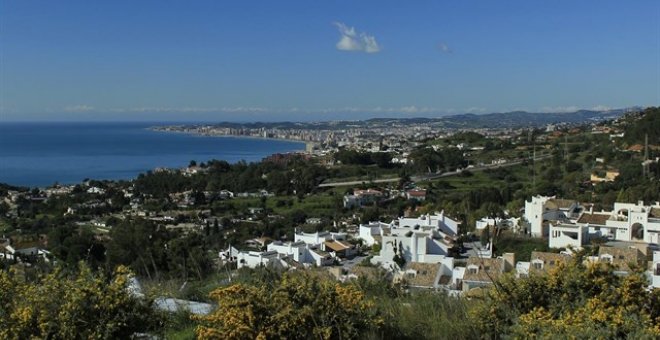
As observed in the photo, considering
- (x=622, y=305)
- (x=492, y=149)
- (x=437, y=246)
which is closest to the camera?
(x=622, y=305)

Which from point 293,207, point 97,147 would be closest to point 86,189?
point 293,207

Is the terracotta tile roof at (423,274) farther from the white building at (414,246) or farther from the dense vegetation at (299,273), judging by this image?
the dense vegetation at (299,273)

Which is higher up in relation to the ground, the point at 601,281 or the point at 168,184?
the point at 601,281

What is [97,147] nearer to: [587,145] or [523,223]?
[587,145]

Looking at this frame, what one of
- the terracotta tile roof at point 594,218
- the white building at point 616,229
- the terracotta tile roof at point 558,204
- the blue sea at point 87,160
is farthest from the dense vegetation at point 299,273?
the blue sea at point 87,160

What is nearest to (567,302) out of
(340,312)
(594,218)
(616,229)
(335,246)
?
(340,312)

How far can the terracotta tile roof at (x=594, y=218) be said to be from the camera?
15.7 meters

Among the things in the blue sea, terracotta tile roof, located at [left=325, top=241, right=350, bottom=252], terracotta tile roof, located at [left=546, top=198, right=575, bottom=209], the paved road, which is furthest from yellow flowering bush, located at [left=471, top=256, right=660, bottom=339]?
the blue sea

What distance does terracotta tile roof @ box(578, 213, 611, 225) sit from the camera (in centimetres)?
1573

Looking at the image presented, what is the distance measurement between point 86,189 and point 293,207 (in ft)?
46.3

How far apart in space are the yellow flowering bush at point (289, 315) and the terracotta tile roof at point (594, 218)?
47.8 feet

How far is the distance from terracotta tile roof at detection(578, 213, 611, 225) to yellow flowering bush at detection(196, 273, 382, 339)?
47.8 feet

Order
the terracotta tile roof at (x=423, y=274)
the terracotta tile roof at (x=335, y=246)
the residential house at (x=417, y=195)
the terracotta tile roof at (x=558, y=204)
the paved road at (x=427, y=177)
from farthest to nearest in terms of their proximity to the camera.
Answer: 1. the paved road at (x=427, y=177)
2. the residential house at (x=417, y=195)
3. the terracotta tile roof at (x=558, y=204)
4. the terracotta tile roof at (x=335, y=246)
5. the terracotta tile roof at (x=423, y=274)

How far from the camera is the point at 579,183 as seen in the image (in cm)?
2491
